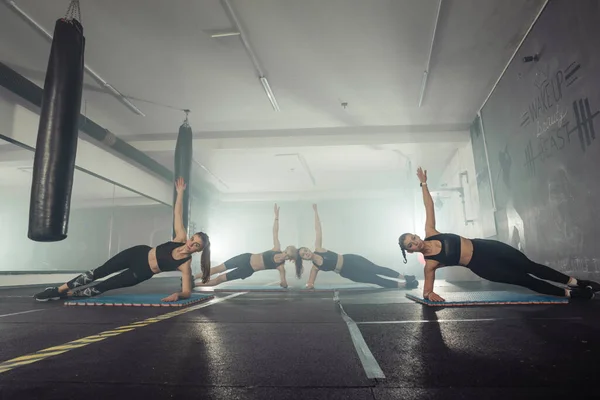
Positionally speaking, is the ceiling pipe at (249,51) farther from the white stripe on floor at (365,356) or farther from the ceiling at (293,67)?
the white stripe on floor at (365,356)

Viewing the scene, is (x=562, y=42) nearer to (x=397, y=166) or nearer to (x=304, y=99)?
(x=304, y=99)

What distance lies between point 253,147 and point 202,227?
235 inches

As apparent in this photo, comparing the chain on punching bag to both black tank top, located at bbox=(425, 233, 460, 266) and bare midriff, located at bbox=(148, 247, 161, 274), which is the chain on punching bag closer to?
bare midriff, located at bbox=(148, 247, 161, 274)

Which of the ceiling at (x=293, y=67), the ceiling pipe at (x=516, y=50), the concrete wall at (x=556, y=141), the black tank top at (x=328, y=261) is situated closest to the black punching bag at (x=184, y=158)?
the ceiling at (x=293, y=67)

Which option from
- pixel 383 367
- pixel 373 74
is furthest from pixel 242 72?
pixel 383 367

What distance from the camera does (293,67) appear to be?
5.59 m

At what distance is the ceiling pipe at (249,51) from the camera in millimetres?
4333

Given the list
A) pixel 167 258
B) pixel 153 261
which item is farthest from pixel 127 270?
pixel 167 258

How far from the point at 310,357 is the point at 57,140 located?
2921mm

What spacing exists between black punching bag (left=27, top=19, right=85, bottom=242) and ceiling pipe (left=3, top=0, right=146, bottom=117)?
6.30 ft

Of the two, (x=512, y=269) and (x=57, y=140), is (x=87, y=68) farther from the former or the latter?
(x=512, y=269)

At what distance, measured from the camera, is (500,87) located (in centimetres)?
586

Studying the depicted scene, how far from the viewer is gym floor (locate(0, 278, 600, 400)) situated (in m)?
1.12

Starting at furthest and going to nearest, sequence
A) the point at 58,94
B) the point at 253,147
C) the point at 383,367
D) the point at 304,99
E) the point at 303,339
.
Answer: the point at 253,147, the point at 304,99, the point at 58,94, the point at 303,339, the point at 383,367
